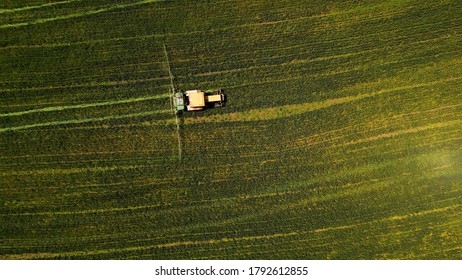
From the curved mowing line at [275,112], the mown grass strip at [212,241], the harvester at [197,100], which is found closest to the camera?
the harvester at [197,100]

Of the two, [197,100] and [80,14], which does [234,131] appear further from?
[80,14]

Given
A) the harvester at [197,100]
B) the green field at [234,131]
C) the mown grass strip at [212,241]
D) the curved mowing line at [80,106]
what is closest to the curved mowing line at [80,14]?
the green field at [234,131]

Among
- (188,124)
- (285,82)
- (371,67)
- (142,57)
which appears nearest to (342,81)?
(371,67)

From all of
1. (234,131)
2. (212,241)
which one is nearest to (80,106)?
(234,131)

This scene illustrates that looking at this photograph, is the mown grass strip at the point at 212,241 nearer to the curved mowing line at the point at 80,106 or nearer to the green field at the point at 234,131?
the green field at the point at 234,131

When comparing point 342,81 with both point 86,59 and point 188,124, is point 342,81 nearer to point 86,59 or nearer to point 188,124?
point 188,124
